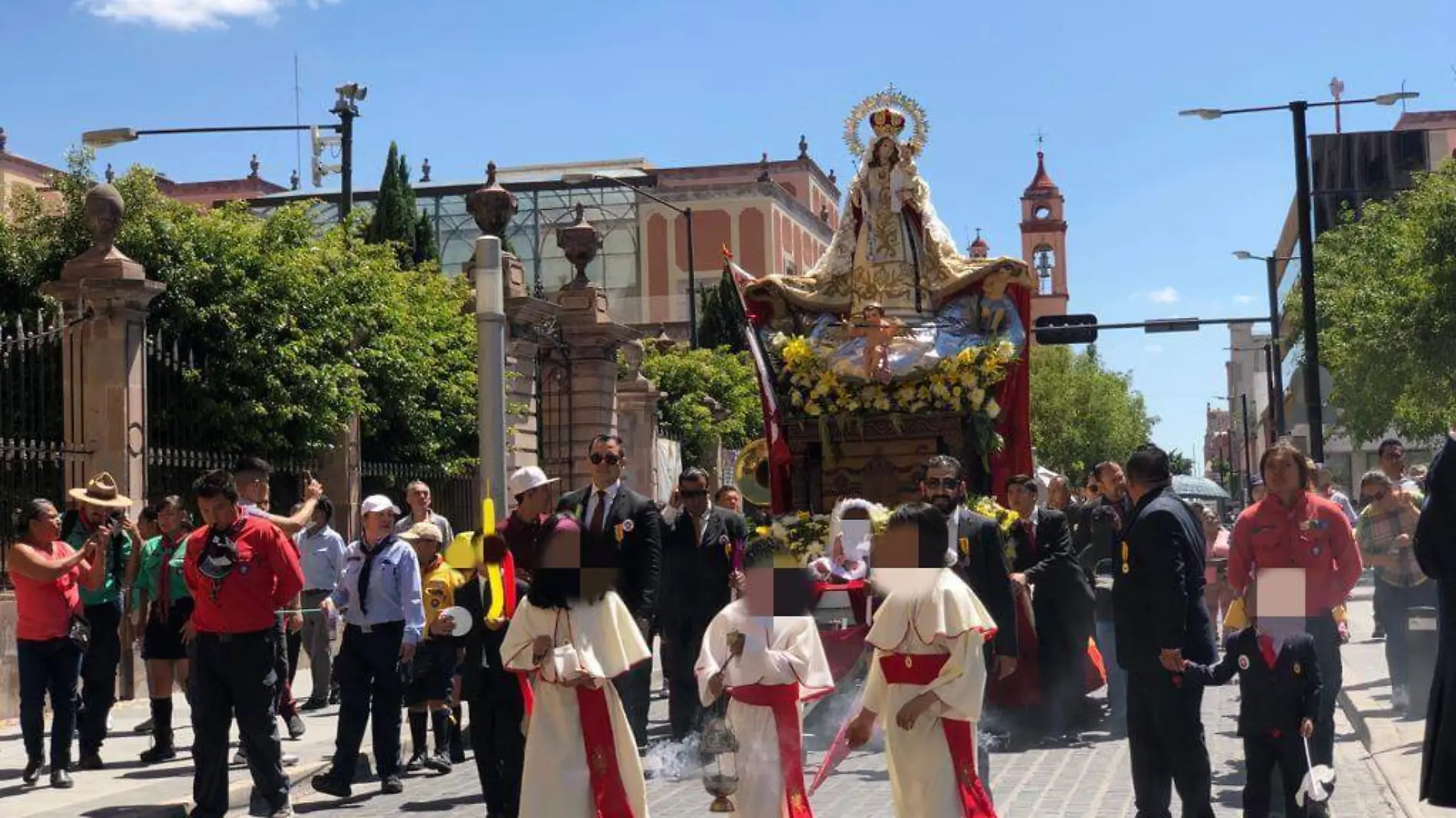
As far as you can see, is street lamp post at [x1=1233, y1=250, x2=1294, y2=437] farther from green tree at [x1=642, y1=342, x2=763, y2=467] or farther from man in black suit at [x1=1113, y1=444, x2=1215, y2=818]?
man in black suit at [x1=1113, y1=444, x2=1215, y2=818]

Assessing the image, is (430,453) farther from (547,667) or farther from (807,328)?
(547,667)

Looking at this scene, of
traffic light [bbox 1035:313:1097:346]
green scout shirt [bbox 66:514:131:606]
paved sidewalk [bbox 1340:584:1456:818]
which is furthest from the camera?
traffic light [bbox 1035:313:1097:346]

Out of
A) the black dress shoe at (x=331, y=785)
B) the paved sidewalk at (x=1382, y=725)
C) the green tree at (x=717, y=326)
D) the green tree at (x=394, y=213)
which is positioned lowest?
the paved sidewalk at (x=1382, y=725)

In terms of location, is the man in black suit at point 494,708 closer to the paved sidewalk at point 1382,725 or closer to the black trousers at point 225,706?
the black trousers at point 225,706

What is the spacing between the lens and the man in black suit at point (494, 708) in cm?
941

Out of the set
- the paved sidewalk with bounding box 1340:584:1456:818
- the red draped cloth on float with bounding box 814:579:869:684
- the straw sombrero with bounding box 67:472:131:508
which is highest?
the straw sombrero with bounding box 67:472:131:508

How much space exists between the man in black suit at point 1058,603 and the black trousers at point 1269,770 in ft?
15.1

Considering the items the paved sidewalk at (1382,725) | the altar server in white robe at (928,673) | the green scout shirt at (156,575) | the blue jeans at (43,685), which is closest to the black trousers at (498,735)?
the altar server in white robe at (928,673)

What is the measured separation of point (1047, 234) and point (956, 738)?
105321 mm

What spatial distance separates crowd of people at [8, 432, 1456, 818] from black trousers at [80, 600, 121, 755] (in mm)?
20

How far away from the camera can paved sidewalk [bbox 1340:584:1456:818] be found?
32.9 ft

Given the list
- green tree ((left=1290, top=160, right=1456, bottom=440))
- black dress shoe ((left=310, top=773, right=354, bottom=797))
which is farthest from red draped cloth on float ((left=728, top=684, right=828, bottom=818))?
green tree ((left=1290, top=160, right=1456, bottom=440))

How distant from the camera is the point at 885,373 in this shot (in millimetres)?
15781

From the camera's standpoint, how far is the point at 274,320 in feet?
64.0
